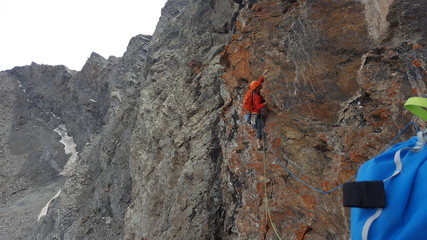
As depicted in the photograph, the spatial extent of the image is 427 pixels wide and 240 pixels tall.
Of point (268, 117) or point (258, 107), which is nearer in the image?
point (258, 107)

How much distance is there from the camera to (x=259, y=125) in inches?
319

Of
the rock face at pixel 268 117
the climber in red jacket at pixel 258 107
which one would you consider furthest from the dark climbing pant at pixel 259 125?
the rock face at pixel 268 117

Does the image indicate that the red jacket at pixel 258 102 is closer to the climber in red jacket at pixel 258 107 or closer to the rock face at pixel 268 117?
the climber in red jacket at pixel 258 107

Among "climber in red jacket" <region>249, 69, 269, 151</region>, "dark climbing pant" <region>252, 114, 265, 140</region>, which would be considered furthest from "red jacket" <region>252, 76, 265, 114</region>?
"dark climbing pant" <region>252, 114, 265, 140</region>

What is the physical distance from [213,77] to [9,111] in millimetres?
58949

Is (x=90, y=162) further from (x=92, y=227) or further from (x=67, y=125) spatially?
(x=67, y=125)

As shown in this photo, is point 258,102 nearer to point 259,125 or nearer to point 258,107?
point 258,107

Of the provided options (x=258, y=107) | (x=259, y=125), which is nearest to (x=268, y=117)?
(x=259, y=125)

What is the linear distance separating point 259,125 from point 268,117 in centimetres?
33

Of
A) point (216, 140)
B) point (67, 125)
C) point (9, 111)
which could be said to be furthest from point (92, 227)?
point (9, 111)

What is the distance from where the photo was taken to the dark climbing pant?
8.05m

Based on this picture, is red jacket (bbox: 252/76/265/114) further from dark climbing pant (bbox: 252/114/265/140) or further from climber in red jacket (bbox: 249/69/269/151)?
dark climbing pant (bbox: 252/114/265/140)

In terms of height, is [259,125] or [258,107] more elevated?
[258,107]

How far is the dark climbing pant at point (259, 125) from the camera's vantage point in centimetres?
805
